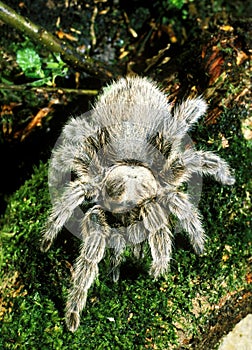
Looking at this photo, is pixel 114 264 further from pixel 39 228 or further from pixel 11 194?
pixel 11 194

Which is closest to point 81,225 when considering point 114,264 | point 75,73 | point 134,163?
point 114,264

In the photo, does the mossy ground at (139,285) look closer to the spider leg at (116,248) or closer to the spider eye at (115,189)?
the spider leg at (116,248)

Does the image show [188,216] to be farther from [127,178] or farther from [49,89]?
[49,89]

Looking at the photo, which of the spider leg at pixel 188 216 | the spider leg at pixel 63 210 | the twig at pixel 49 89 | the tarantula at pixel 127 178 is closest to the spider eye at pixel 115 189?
the tarantula at pixel 127 178

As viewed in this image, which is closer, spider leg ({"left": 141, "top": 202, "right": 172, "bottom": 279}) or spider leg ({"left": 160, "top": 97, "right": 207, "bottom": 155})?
spider leg ({"left": 141, "top": 202, "right": 172, "bottom": 279})

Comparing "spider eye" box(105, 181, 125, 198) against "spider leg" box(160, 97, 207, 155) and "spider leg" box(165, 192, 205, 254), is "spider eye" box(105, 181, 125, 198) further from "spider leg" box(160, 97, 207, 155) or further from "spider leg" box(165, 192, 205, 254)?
"spider leg" box(160, 97, 207, 155)

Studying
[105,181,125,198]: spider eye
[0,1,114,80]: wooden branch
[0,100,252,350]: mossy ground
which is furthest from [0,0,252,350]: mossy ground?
[0,1,114,80]: wooden branch
